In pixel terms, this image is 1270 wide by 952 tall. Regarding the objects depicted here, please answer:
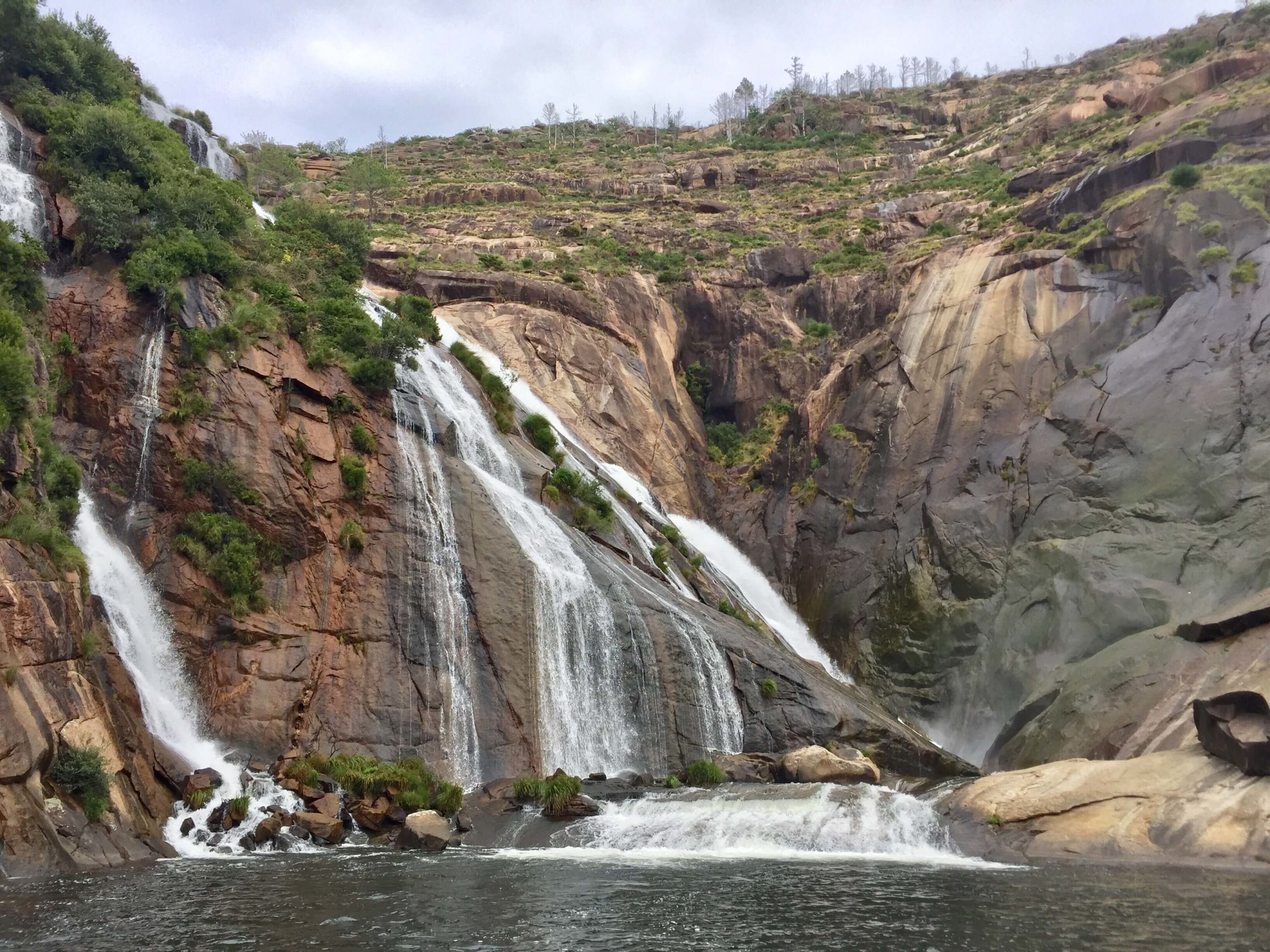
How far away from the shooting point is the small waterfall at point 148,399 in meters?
29.8

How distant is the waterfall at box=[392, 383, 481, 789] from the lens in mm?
28672

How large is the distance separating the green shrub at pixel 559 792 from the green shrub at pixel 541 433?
19940mm

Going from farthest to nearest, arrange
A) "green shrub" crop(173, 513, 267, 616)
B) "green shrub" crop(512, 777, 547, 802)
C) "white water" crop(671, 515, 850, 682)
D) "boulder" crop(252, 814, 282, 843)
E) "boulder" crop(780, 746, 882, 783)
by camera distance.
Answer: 1. "white water" crop(671, 515, 850, 682)
2. "boulder" crop(780, 746, 882, 783)
3. "green shrub" crop(173, 513, 267, 616)
4. "green shrub" crop(512, 777, 547, 802)
5. "boulder" crop(252, 814, 282, 843)

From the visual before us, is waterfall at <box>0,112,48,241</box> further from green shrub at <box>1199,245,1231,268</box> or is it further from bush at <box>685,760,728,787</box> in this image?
green shrub at <box>1199,245,1231,268</box>

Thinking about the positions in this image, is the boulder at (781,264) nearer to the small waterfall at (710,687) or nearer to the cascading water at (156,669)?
the small waterfall at (710,687)

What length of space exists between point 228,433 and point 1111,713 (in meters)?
29.5

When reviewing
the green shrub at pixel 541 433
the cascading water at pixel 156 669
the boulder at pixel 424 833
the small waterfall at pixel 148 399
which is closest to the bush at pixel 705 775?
the boulder at pixel 424 833

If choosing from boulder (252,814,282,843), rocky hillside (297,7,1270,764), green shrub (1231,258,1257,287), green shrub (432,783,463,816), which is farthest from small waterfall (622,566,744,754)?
green shrub (1231,258,1257,287)

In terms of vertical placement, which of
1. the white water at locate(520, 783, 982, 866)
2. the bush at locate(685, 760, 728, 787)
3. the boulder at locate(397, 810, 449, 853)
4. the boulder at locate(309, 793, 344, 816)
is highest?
the boulder at locate(309, 793, 344, 816)

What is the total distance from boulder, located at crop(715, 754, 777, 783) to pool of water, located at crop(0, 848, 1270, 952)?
8.28 metres

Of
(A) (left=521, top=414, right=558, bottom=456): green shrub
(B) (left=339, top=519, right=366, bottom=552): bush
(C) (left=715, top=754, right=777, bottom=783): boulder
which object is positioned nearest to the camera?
(C) (left=715, top=754, right=777, bottom=783): boulder

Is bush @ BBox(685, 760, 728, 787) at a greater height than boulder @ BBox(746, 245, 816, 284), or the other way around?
boulder @ BBox(746, 245, 816, 284)

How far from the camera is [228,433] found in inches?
1229

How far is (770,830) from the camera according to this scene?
2395 cm
